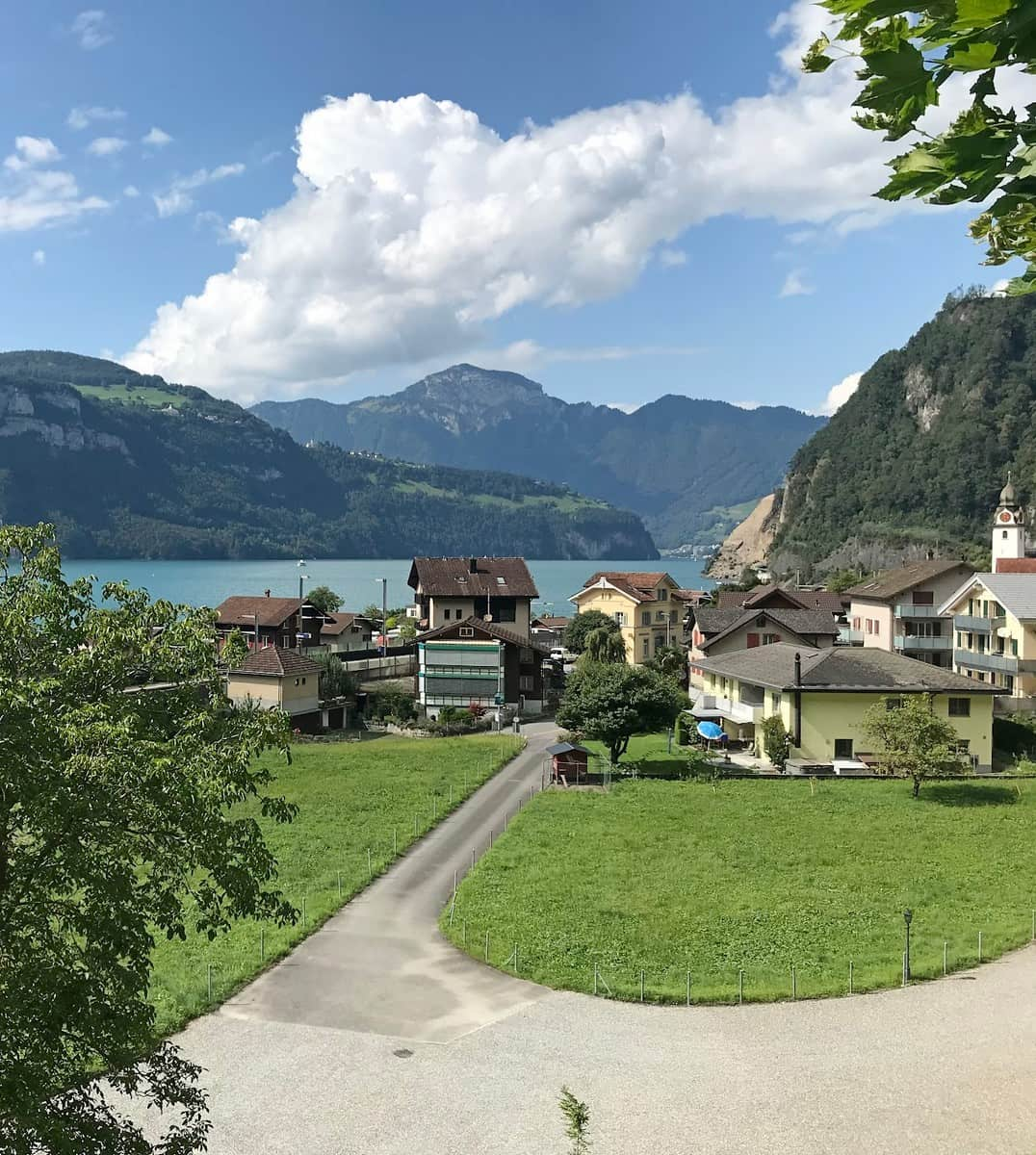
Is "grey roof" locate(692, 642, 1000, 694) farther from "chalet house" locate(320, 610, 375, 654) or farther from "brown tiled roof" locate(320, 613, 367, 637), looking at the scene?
"brown tiled roof" locate(320, 613, 367, 637)

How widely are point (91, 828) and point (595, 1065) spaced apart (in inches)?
472

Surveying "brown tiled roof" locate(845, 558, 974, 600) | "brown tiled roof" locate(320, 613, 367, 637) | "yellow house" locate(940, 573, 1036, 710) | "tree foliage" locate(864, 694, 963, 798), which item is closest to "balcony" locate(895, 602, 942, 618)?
"brown tiled roof" locate(845, 558, 974, 600)

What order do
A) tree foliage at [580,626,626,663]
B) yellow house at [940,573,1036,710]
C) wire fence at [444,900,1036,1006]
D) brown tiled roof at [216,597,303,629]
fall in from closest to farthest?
wire fence at [444,900,1036,1006], yellow house at [940,573,1036,710], tree foliage at [580,626,626,663], brown tiled roof at [216,597,303,629]

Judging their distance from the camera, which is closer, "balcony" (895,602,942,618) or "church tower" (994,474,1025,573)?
"balcony" (895,602,942,618)

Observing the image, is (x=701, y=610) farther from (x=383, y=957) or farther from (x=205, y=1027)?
(x=205, y=1027)

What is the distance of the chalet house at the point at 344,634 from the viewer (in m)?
88.5

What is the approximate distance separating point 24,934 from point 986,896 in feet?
85.3

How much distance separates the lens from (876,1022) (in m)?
19.4

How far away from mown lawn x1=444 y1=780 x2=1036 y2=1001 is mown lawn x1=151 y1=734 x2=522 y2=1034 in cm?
398

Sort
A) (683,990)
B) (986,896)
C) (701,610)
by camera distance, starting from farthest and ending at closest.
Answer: (701,610) → (986,896) → (683,990)

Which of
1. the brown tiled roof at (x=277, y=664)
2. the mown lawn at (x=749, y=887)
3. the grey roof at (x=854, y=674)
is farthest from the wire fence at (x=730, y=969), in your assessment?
the brown tiled roof at (x=277, y=664)

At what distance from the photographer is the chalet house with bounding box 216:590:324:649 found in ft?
258

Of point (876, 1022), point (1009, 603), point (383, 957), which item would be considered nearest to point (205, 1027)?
point (383, 957)

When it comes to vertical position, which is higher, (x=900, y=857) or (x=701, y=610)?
(x=701, y=610)
